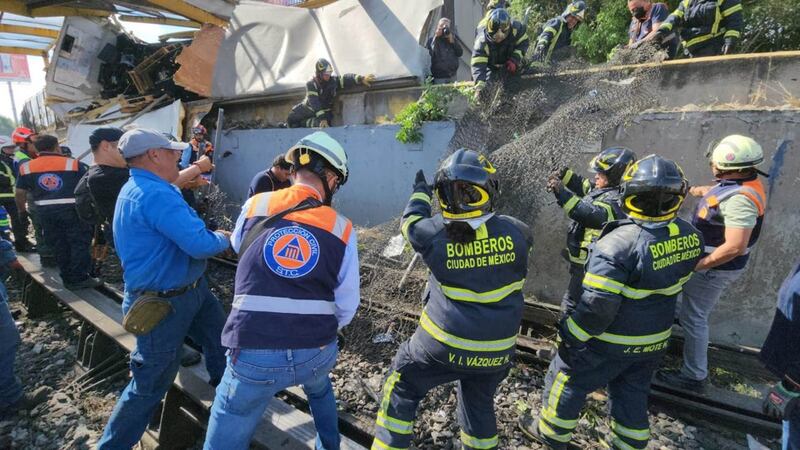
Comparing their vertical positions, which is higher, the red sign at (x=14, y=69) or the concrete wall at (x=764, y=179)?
the red sign at (x=14, y=69)

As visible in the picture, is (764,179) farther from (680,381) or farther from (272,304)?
(272,304)

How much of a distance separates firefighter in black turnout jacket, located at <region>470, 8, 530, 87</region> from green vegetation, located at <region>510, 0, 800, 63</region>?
4524 millimetres

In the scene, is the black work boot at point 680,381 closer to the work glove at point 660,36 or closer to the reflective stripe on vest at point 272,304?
the reflective stripe on vest at point 272,304

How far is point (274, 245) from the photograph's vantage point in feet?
6.54

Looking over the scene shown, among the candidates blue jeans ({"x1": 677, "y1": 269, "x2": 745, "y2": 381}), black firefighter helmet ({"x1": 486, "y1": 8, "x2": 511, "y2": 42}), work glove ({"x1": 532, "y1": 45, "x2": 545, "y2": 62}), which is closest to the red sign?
work glove ({"x1": 532, "y1": 45, "x2": 545, "y2": 62})

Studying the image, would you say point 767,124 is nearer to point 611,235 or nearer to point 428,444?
point 611,235

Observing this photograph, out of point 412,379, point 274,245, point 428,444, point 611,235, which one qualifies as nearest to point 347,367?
point 428,444

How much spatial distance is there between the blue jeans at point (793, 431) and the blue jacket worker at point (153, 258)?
3.38 m

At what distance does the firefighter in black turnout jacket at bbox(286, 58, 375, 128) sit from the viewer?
801cm

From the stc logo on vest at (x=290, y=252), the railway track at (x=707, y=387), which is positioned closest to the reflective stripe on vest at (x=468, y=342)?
the stc logo on vest at (x=290, y=252)

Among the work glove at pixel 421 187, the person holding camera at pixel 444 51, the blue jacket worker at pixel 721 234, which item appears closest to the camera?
the work glove at pixel 421 187

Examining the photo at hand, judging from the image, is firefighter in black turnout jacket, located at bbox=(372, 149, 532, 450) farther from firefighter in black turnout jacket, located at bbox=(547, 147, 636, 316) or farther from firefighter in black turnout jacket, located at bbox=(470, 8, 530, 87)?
firefighter in black turnout jacket, located at bbox=(470, 8, 530, 87)

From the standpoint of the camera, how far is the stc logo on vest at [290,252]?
78.4 inches

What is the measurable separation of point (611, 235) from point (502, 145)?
2769 mm
